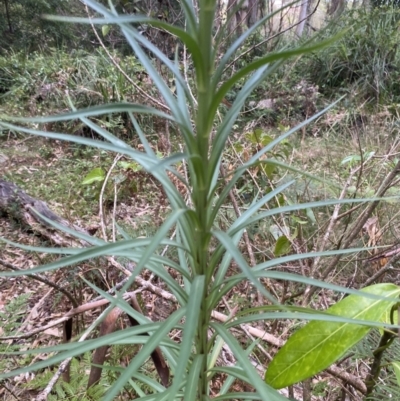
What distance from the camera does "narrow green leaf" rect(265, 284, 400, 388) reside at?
1.65ft

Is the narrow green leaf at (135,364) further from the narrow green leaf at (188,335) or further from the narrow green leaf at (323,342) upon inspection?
the narrow green leaf at (323,342)

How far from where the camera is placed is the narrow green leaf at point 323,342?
1.65 ft

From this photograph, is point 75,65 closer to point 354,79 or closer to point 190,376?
point 354,79

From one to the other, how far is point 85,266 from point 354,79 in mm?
4237

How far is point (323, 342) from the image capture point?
0.52 meters

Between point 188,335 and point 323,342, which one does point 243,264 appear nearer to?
point 188,335

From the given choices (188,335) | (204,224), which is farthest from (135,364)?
(204,224)

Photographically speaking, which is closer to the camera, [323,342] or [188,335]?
[188,335]

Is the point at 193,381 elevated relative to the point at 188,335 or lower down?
lower down

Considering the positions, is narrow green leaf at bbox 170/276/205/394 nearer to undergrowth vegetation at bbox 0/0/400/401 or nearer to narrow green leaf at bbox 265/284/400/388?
undergrowth vegetation at bbox 0/0/400/401

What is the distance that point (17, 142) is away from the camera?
3.62 meters

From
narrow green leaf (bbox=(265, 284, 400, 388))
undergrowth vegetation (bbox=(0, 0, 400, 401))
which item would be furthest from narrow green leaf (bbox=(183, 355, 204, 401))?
narrow green leaf (bbox=(265, 284, 400, 388))

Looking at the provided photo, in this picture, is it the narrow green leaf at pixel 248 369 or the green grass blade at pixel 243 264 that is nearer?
the green grass blade at pixel 243 264

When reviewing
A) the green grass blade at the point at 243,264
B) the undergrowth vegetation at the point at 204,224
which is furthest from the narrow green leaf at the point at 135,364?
the green grass blade at the point at 243,264
